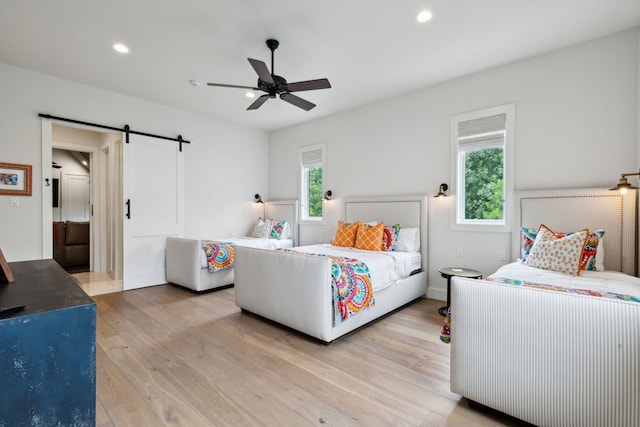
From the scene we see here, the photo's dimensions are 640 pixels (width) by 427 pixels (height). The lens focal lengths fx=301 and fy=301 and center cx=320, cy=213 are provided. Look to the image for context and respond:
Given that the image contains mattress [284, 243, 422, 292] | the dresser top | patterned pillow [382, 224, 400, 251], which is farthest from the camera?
patterned pillow [382, 224, 400, 251]

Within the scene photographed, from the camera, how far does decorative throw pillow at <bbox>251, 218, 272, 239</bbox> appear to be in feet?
18.5

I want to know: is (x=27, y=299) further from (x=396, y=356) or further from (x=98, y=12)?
(x=98, y=12)

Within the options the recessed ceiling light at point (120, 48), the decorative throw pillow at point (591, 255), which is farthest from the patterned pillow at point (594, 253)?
the recessed ceiling light at point (120, 48)

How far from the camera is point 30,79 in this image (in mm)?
3652

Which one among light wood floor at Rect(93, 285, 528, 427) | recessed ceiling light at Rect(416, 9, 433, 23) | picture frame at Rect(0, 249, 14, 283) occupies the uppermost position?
recessed ceiling light at Rect(416, 9, 433, 23)

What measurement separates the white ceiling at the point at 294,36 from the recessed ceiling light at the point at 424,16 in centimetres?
4

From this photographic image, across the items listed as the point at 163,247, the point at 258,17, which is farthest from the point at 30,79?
the point at 258,17

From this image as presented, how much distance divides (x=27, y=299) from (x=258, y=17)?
2.56 metres

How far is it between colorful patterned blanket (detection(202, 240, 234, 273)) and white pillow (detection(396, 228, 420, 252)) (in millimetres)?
2419

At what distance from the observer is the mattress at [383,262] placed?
3.12m

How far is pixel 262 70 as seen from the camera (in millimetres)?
2631

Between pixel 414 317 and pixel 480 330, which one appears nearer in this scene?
pixel 480 330

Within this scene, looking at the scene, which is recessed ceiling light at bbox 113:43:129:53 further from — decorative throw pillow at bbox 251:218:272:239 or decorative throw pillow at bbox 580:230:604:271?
decorative throw pillow at bbox 580:230:604:271

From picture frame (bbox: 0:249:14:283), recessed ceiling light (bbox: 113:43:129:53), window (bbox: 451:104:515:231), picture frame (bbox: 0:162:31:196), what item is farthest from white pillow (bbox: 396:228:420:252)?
picture frame (bbox: 0:162:31:196)
